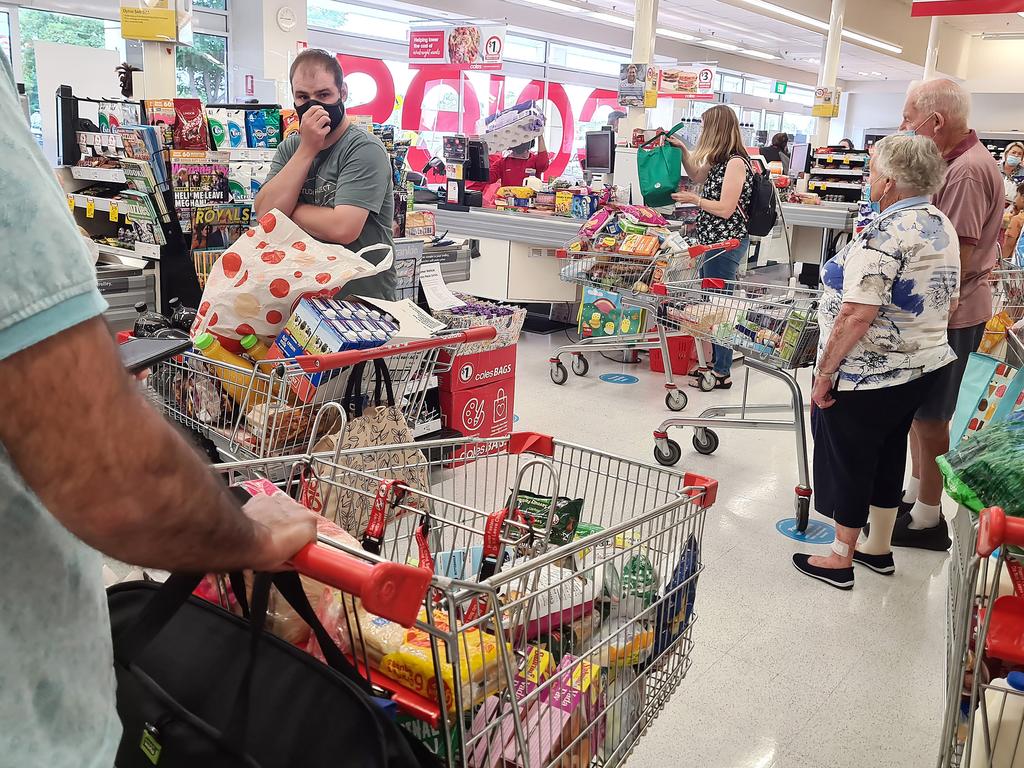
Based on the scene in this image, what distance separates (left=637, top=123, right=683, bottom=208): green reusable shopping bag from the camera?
5.96m

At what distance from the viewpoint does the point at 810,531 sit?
3.83 metres

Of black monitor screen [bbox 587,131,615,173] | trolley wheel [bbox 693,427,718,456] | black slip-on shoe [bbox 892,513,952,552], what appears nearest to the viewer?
black slip-on shoe [bbox 892,513,952,552]

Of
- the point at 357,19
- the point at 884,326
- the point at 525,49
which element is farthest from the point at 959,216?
the point at 525,49

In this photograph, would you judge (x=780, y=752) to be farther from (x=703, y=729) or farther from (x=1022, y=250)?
(x=1022, y=250)

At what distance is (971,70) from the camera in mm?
22328

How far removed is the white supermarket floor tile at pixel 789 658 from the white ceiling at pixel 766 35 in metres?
12.3

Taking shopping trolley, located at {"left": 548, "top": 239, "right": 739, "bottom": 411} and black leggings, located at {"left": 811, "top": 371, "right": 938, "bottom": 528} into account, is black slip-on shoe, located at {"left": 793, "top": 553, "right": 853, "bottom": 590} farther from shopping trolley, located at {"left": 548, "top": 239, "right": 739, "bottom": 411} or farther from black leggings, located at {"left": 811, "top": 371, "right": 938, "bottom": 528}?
shopping trolley, located at {"left": 548, "top": 239, "right": 739, "bottom": 411}

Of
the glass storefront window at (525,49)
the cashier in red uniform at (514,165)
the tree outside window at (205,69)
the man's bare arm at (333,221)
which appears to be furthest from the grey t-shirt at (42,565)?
the glass storefront window at (525,49)

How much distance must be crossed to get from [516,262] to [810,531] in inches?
145

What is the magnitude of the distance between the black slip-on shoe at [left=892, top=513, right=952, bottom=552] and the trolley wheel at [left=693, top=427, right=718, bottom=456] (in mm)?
1094

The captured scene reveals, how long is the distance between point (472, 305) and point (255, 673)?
327 centimetres

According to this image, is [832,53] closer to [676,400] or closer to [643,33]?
[643,33]

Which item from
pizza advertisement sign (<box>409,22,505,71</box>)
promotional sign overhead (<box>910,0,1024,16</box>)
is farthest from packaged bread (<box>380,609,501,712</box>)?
pizza advertisement sign (<box>409,22,505,71</box>)

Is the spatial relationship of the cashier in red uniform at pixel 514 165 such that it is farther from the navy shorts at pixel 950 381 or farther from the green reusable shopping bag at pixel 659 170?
the navy shorts at pixel 950 381
